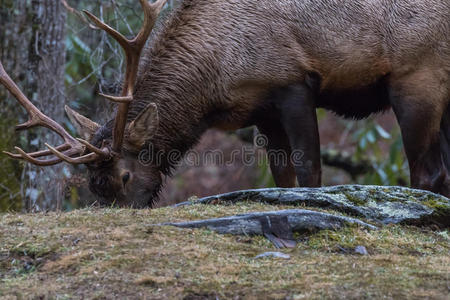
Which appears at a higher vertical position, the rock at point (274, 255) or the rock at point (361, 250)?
the rock at point (274, 255)

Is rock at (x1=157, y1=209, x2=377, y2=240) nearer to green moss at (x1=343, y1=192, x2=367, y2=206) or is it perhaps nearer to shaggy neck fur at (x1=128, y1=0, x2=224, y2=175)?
green moss at (x1=343, y1=192, x2=367, y2=206)

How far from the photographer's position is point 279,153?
7770mm

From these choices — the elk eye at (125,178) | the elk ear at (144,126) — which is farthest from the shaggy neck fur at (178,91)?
the elk eye at (125,178)

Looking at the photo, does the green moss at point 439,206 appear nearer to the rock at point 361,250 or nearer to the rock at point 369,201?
the rock at point 369,201

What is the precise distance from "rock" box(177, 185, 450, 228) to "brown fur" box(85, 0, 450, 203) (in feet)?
3.72

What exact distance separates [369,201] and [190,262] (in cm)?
211

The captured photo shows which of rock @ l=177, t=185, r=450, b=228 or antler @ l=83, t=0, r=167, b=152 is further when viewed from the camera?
antler @ l=83, t=0, r=167, b=152

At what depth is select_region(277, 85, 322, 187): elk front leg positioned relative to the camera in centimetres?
705

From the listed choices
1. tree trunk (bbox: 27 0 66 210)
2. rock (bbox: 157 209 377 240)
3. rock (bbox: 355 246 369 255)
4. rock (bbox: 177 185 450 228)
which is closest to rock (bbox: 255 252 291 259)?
rock (bbox: 157 209 377 240)

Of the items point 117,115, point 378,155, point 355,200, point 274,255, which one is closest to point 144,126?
point 117,115

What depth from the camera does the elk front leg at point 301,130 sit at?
23.1 ft

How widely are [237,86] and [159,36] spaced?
100cm

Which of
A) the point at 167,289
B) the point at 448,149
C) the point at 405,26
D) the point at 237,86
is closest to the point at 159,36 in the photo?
the point at 237,86

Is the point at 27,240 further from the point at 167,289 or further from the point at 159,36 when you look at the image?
the point at 159,36
